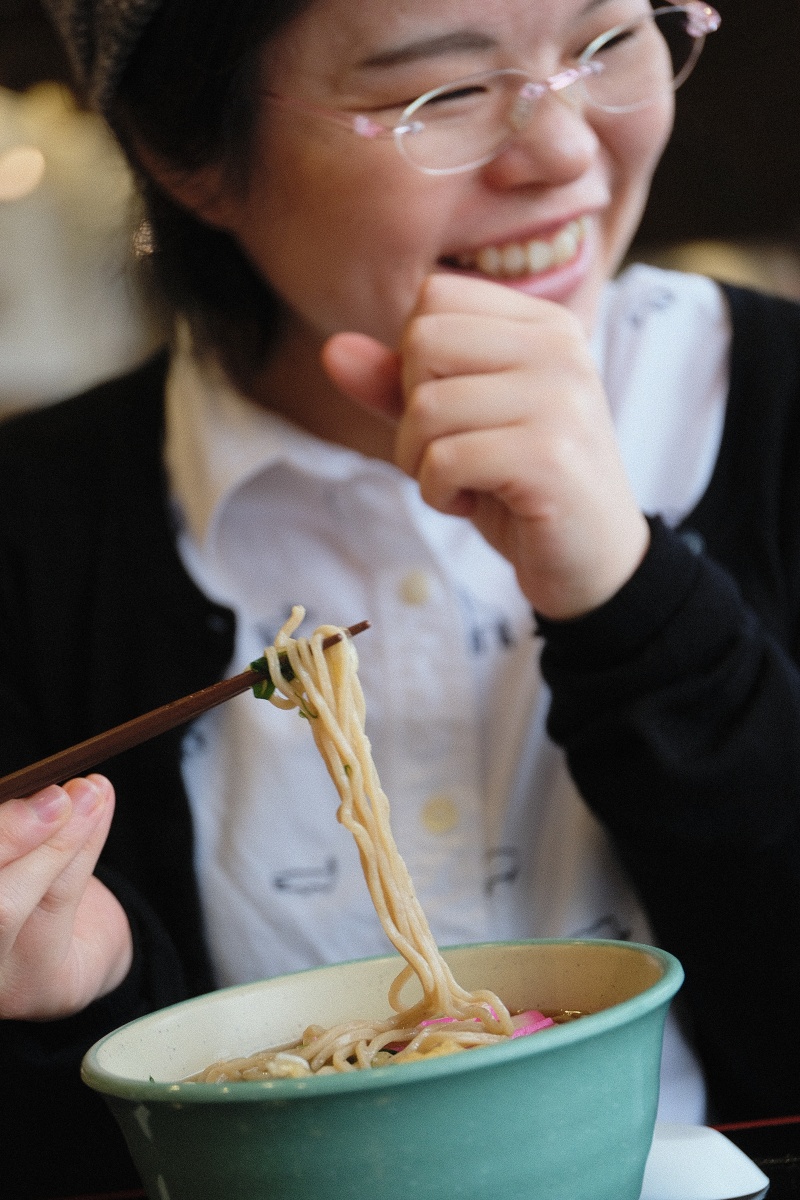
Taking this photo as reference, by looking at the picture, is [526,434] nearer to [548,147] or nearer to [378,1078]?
[548,147]

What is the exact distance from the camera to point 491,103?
2.98 ft

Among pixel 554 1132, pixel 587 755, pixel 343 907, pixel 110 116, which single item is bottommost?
pixel 343 907

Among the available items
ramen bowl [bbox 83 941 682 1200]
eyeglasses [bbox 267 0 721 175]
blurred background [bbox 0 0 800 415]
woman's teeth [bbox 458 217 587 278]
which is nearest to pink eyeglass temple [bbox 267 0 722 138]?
eyeglasses [bbox 267 0 721 175]

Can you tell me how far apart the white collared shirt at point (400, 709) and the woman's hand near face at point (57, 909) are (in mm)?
255

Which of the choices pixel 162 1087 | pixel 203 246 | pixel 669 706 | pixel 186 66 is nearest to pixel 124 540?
pixel 203 246

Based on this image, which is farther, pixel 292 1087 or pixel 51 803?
pixel 51 803

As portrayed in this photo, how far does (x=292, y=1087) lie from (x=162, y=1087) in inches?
2.1

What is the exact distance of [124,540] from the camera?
→ 1.16 metres

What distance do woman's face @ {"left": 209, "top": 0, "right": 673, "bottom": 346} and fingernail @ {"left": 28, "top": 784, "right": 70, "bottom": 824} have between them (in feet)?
1.72

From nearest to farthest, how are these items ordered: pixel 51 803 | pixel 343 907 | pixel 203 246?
pixel 51 803 → pixel 343 907 → pixel 203 246

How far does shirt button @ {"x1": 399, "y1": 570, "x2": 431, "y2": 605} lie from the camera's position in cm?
111

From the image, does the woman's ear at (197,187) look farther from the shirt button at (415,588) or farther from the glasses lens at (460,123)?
the shirt button at (415,588)

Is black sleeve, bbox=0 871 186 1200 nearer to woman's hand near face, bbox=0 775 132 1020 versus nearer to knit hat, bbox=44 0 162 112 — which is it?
woman's hand near face, bbox=0 775 132 1020

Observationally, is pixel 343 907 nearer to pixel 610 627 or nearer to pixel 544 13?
pixel 610 627
